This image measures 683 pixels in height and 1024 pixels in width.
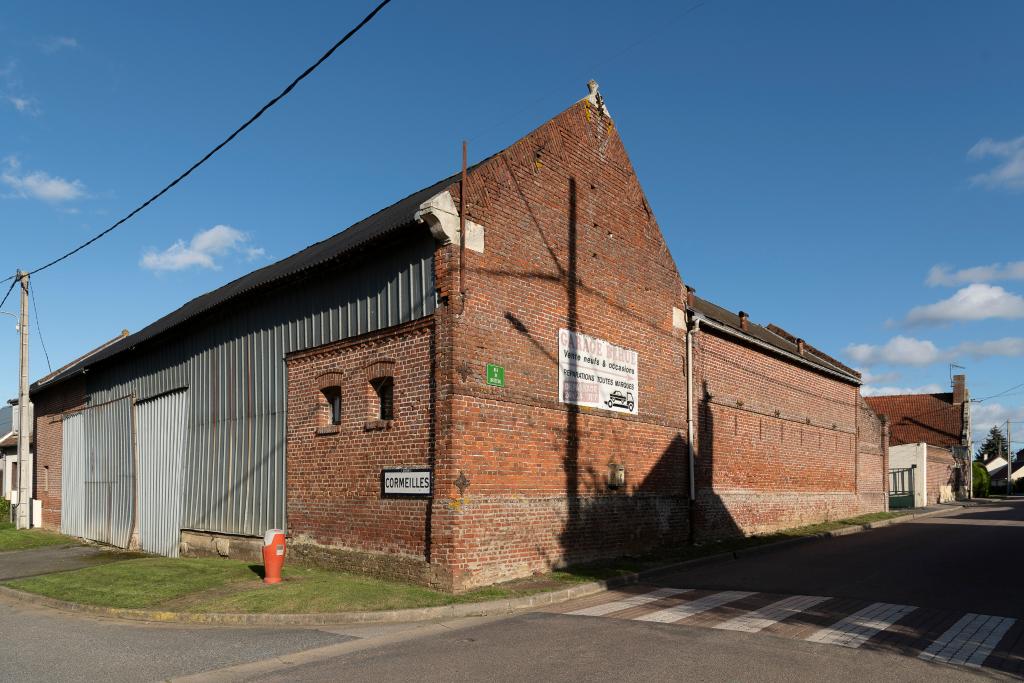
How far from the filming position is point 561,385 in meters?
14.5

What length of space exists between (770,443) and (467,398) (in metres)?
13.7

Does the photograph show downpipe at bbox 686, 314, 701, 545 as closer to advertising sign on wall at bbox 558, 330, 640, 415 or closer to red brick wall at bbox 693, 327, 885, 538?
red brick wall at bbox 693, 327, 885, 538

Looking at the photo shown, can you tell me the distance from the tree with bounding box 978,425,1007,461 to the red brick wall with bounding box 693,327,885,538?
119470 millimetres

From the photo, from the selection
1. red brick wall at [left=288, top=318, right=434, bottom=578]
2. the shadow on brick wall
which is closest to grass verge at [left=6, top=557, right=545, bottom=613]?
red brick wall at [left=288, top=318, right=434, bottom=578]

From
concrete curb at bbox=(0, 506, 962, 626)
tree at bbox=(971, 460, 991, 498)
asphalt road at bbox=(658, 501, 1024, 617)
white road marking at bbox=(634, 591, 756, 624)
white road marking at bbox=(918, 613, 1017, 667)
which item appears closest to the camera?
white road marking at bbox=(918, 613, 1017, 667)

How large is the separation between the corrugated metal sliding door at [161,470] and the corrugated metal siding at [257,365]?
366mm

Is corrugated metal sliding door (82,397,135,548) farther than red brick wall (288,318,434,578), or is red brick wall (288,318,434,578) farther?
corrugated metal sliding door (82,397,135,548)

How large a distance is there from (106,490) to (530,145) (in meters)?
16.4

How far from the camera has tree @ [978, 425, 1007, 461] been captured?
13100cm

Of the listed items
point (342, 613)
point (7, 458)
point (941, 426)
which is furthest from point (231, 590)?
point (941, 426)

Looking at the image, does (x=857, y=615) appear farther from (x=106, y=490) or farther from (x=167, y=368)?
(x=106, y=490)

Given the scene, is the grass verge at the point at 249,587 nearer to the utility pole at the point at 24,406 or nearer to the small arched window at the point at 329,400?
the small arched window at the point at 329,400

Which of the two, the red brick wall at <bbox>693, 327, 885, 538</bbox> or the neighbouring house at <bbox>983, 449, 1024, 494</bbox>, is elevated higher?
the red brick wall at <bbox>693, 327, 885, 538</bbox>

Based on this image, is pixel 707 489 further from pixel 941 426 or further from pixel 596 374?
pixel 941 426
